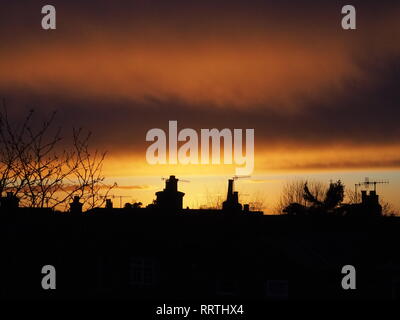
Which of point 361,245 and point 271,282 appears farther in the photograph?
point 361,245

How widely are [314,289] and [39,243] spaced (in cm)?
1496

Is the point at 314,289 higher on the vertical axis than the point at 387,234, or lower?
lower

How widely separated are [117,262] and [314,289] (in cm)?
1054

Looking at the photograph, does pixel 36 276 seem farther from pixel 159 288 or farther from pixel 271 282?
pixel 271 282

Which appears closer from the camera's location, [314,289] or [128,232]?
[314,289]
